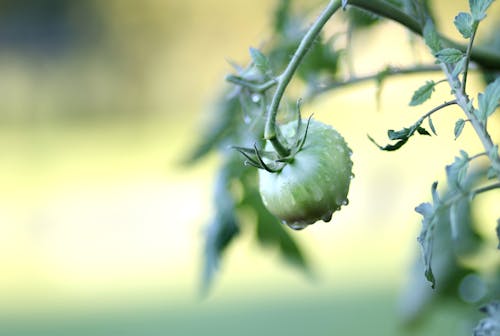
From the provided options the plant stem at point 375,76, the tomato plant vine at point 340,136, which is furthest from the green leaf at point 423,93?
the plant stem at point 375,76

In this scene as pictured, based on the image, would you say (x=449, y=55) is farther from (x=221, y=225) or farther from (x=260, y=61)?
(x=221, y=225)

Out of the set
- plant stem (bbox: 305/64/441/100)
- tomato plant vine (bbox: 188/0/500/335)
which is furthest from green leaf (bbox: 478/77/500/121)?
plant stem (bbox: 305/64/441/100)

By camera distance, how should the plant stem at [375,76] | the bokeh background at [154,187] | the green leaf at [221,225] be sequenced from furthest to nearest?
1. the bokeh background at [154,187]
2. the green leaf at [221,225]
3. the plant stem at [375,76]

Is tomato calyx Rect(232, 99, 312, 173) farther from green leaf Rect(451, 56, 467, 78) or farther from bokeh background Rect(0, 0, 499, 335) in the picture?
bokeh background Rect(0, 0, 499, 335)

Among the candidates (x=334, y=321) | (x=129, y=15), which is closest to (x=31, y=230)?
(x=334, y=321)

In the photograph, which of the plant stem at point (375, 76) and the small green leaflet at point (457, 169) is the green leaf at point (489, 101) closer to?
the small green leaflet at point (457, 169)

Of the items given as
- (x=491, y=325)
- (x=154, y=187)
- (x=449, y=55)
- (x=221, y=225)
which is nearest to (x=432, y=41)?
(x=449, y=55)
